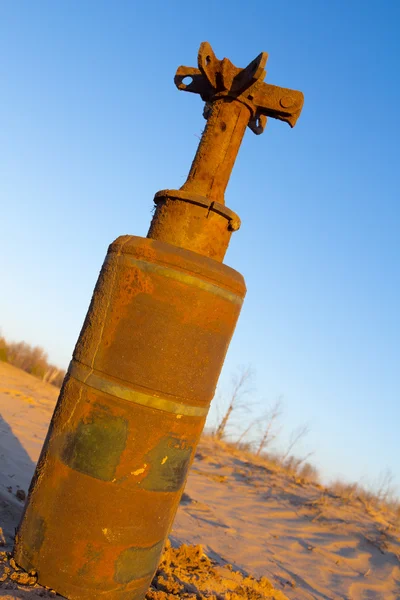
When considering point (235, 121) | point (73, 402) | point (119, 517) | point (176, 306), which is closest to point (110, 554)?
point (119, 517)

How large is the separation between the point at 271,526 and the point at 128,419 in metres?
5.03

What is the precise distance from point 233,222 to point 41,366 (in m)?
18.9

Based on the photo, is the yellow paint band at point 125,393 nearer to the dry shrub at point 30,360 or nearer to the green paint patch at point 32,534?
the green paint patch at point 32,534

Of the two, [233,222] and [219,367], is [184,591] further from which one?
[233,222]

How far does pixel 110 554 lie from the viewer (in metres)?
2.29

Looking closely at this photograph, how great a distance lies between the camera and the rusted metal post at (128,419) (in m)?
2.28

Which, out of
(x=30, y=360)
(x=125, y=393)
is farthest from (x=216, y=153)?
(x=30, y=360)

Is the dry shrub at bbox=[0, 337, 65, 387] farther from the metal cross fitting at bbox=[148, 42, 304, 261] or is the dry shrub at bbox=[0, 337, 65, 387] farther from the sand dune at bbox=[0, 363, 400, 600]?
the metal cross fitting at bbox=[148, 42, 304, 261]

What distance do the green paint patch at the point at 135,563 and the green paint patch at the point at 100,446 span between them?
44 centimetres

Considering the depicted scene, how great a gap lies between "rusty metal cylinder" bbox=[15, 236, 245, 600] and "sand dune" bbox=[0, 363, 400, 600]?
30 centimetres

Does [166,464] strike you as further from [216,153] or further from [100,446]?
[216,153]

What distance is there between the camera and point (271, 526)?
6398mm

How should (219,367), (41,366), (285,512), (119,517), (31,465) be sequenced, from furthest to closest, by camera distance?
(41,366) → (285,512) → (31,465) → (219,367) → (119,517)

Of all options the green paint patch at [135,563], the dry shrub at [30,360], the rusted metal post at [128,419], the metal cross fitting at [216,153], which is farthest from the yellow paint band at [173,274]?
the dry shrub at [30,360]
